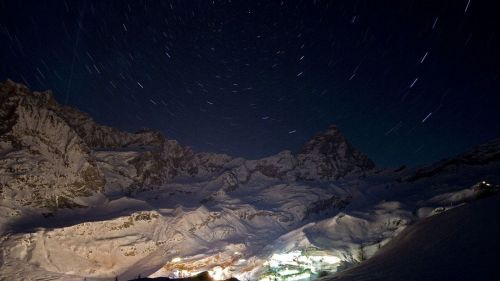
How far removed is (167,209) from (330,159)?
101 meters

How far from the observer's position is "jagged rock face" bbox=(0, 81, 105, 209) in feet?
287

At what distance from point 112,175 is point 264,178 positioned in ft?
230

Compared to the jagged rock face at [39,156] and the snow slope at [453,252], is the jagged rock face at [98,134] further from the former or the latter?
A: the snow slope at [453,252]

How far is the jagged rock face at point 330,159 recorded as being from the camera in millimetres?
159875

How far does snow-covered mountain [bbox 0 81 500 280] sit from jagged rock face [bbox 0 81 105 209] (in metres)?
0.35

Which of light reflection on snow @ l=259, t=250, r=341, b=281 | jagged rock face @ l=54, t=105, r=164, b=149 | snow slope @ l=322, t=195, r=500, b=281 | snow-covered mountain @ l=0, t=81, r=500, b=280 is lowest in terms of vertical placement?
light reflection on snow @ l=259, t=250, r=341, b=281

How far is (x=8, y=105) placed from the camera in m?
107

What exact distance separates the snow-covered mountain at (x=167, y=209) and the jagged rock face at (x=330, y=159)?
29.2 ft

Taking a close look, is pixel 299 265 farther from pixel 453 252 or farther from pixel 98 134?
pixel 98 134

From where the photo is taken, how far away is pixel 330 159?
559 feet

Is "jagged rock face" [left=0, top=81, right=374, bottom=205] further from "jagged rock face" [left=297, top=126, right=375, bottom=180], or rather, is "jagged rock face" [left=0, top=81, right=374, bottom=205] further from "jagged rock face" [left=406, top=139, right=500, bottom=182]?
"jagged rock face" [left=406, top=139, right=500, bottom=182]

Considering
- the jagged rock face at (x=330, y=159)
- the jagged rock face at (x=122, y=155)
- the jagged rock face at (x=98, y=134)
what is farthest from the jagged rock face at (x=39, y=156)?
the jagged rock face at (x=330, y=159)

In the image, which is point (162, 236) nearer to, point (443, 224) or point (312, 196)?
point (312, 196)

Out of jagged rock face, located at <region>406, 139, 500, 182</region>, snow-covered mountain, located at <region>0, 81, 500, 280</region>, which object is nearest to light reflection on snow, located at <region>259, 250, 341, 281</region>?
snow-covered mountain, located at <region>0, 81, 500, 280</region>
